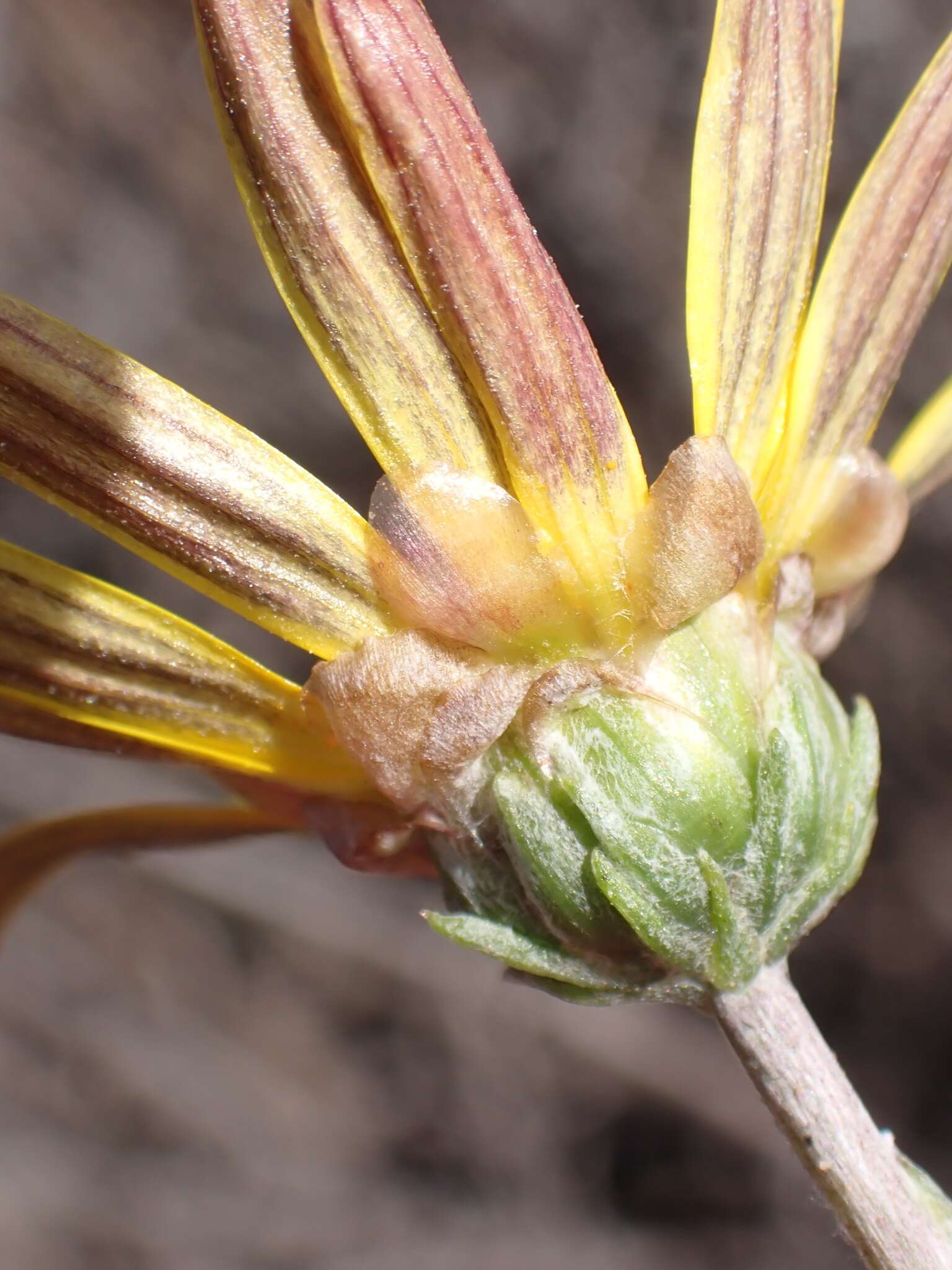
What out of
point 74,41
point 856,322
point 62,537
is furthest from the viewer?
point 62,537

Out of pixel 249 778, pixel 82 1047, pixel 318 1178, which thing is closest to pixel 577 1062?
pixel 318 1178

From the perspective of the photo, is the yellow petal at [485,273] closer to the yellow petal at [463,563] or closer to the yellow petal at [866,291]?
the yellow petal at [463,563]

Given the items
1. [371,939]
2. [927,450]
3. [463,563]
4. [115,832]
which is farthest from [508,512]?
[371,939]

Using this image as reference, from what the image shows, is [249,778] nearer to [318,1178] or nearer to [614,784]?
[614,784]

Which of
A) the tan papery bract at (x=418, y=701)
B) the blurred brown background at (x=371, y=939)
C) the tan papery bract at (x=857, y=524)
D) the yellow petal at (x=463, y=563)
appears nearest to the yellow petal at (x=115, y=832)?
the tan papery bract at (x=418, y=701)

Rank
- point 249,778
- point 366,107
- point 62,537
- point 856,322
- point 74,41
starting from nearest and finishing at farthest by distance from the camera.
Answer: point 366,107
point 856,322
point 249,778
point 74,41
point 62,537

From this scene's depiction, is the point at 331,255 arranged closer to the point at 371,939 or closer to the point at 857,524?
the point at 857,524
